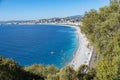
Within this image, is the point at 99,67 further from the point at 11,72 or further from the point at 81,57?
the point at 81,57

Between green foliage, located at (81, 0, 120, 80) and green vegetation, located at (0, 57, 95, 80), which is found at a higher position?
green foliage, located at (81, 0, 120, 80)

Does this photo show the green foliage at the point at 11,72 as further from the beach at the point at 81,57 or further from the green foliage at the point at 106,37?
the beach at the point at 81,57

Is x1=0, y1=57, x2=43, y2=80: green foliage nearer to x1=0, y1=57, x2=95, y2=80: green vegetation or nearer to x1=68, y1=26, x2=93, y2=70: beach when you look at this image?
x1=0, y1=57, x2=95, y2=80: green vegetation

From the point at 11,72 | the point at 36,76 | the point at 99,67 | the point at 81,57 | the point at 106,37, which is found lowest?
the point at 81,57

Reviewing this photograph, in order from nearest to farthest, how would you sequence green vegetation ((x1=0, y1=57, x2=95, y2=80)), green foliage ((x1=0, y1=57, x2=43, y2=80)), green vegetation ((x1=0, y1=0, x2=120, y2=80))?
green vegetation ((x1=0, y1=0, x2=120, y2=80)) < green vegetation ((x1=0, y1=57, x2=95, y2=80)) < green foliage ((x1=0, y1=57, x2=43, y2=80))

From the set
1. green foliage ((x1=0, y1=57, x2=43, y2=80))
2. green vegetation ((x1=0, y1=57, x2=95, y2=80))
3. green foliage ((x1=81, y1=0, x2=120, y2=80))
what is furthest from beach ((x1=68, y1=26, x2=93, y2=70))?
green foliage ((x1=0, y1=57, x2=43, y2=80))

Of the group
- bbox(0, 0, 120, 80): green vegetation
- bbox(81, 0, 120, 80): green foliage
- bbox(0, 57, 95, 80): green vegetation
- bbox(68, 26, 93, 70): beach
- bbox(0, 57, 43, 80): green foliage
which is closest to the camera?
bbox(81, 0, 120, 80): green foliage

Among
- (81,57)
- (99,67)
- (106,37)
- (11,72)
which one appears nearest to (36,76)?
(11,72)

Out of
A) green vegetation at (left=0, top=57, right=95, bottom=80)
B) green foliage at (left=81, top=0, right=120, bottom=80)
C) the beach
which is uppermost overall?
green foliage at (left=81, top=0, right=120, bottom=80)

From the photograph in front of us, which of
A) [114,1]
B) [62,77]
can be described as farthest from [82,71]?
[114,1]

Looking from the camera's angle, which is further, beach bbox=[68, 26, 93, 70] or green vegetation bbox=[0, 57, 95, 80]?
beach bbox=[68, 26, 93, 70]

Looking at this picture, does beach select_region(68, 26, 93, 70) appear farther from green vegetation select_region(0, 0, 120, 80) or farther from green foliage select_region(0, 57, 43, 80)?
green foliage select_region(0, 57, 43, 80)
